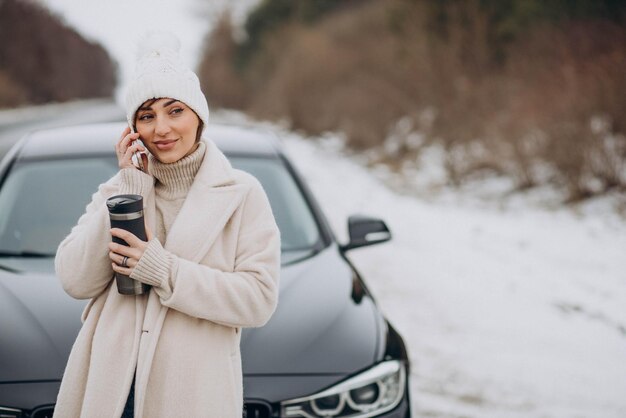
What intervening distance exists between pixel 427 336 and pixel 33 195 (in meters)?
2.50

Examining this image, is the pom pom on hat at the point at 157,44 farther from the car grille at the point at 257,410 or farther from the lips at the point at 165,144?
the car grille at the point at 257,410

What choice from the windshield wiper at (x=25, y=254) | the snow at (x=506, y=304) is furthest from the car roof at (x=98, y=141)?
the windshield wiper at (x=25, y=254)

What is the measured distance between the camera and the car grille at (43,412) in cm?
181

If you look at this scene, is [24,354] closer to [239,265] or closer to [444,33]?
[239,265]

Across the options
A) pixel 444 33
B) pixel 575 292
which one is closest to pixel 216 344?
pixel 575 292

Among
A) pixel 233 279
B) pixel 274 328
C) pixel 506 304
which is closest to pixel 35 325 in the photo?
pixel 274 328

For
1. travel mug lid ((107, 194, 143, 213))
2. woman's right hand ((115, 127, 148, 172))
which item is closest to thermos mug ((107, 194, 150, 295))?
travel mug lid ((107, 194, 143, 213))

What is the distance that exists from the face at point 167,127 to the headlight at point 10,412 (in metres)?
0.92

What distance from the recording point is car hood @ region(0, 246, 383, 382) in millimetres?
1967

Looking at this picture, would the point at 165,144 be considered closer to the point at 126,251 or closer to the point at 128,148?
the point at 128,148

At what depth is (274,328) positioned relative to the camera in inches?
85.0

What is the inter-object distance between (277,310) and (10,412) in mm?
924

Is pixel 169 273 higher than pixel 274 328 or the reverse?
higher

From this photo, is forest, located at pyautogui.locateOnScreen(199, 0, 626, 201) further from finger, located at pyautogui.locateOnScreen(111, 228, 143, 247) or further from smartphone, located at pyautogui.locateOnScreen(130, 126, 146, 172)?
finger, located at pyautogui.locateOnScreen(111, 228, 143, 247)
